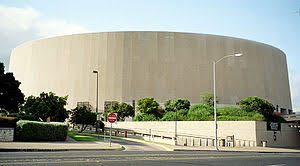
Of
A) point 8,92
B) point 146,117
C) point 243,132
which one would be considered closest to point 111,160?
point 243,132

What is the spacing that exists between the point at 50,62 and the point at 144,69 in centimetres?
2892

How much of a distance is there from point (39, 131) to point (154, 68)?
164 feet

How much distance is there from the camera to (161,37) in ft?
234

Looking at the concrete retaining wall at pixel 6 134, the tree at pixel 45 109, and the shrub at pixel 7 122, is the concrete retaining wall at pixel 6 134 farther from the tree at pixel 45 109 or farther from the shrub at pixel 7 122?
the tree at pixel 45 109

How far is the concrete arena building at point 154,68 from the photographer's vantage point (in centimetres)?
6975

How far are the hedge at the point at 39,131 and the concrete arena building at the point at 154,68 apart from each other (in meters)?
45.9

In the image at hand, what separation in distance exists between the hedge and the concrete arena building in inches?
1808

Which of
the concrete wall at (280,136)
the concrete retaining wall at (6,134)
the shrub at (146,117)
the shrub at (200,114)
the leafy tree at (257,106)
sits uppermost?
the leafy tree at (257,106)

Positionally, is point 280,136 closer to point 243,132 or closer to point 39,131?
point 243,132

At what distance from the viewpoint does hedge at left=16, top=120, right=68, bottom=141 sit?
21109mm

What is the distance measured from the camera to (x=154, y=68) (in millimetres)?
70125

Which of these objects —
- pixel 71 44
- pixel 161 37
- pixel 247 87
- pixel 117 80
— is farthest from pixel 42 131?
pixel 247 87

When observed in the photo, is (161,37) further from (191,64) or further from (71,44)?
(71,44)

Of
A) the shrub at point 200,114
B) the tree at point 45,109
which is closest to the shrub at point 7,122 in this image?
the tree at point 45,109
